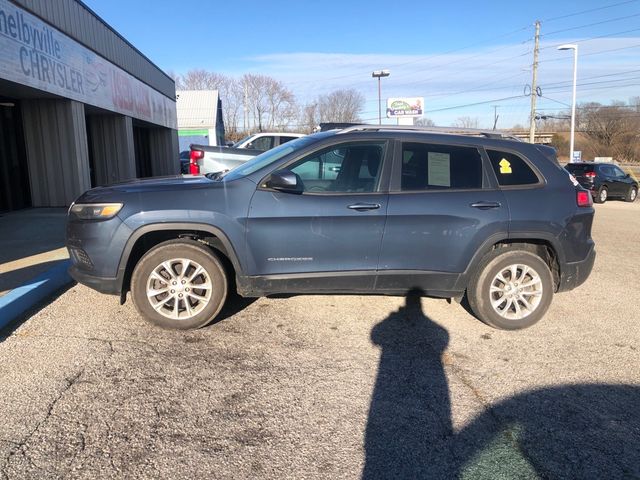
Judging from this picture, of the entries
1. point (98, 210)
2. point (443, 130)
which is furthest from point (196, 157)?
point (443, 130)

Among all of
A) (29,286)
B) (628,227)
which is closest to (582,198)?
(29,286)

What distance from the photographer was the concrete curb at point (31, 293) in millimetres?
4629

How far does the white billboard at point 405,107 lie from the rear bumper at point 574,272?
116 ft

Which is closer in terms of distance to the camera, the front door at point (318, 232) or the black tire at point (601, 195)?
the front door at point (318, 232)

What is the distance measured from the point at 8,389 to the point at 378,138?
3531 mm

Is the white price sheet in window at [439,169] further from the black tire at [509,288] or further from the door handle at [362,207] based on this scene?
the black tire at [509,288]

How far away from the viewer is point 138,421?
10.2ft

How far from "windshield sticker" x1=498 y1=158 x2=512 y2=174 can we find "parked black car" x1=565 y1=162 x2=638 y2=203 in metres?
17.4

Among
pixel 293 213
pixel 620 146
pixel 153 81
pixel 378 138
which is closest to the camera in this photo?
pixel 293 213

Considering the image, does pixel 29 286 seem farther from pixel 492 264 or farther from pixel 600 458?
pixel 600 458

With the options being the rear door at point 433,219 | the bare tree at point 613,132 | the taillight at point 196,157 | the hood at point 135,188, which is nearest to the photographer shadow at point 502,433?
the rear door at point 433,219

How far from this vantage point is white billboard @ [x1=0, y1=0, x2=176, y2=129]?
9.23 meters

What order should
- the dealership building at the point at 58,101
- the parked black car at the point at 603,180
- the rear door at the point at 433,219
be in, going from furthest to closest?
the parked black car at the point at 603,180, the dealership building at the point at 58,101, the rear door at the point at 433,219

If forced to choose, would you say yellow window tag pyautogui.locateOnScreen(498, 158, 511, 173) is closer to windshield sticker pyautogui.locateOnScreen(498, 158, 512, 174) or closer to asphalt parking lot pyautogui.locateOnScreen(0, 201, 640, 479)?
windshield sticker pyautogui.locateOnScreen(498, 158, 512, 174)
